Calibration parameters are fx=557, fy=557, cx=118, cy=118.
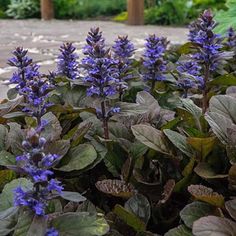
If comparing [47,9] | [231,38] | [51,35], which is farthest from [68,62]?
[47,9]

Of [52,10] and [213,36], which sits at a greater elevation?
[213,36]

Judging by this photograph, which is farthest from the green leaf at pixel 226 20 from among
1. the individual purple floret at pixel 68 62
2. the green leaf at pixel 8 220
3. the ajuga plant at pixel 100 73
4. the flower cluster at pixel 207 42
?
the green leaf at pixel 8 220

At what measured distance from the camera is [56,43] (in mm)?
6133

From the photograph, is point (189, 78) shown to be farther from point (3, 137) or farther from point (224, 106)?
point (3, 137)

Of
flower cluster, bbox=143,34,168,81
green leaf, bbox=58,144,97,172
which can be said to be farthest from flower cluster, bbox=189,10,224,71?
green leaf, bbox=58,144,97,172

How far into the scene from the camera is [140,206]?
1421mm

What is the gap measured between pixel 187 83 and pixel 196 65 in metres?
0.08

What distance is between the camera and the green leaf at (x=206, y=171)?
56.8 inches

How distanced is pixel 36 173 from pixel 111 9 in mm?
9581

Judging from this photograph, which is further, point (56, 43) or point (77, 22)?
point (77, 22)

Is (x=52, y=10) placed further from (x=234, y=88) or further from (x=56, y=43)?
(x=234, y=88)

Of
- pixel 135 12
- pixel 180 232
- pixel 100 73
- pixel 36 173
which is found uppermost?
pixel 100 73

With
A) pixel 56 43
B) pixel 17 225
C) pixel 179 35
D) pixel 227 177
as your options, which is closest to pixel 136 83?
pixel 227 177

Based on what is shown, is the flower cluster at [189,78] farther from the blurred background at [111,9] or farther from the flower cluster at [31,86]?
the blurred background at [111,9]
